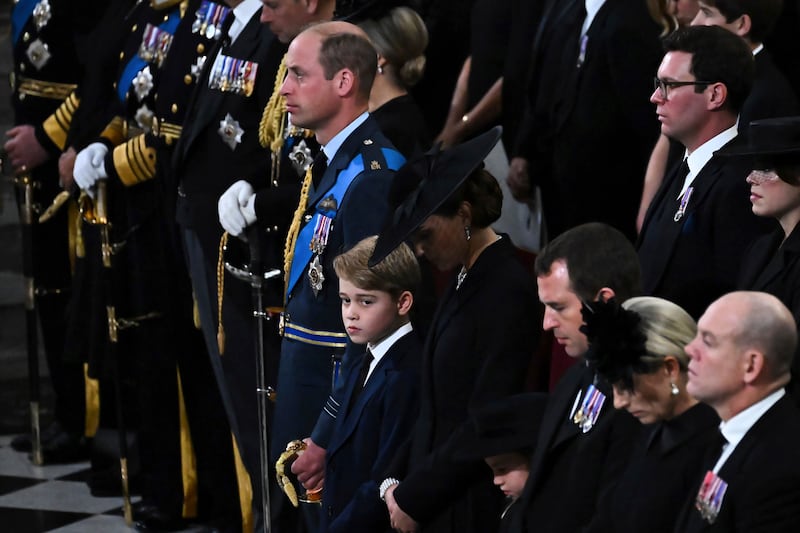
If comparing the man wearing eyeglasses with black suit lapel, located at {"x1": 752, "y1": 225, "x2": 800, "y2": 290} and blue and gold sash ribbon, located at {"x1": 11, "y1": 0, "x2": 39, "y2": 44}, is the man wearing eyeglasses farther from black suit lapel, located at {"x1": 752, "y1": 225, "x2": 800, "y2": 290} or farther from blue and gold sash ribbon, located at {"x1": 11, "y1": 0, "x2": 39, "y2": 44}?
blue and gold sash ribbon, located at {"x1": 11, "y1": 0, "x2": 39, "y2": 44}

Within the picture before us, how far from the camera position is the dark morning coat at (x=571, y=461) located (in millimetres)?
3523

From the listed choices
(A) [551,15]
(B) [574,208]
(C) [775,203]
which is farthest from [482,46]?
(C) [775,203]

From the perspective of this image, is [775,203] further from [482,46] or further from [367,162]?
[482,46]

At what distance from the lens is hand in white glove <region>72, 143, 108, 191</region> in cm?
650

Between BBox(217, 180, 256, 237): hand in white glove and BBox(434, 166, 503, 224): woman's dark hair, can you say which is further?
BBox(217, 180, 256, 237): hand in white glove

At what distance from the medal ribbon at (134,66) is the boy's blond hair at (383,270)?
6.83ft

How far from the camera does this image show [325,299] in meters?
4.93

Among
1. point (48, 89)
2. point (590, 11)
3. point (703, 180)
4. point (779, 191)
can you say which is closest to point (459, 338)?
point (703, 180)

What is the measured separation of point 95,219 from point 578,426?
340 centimetres

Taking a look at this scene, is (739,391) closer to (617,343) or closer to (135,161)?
(617,343)

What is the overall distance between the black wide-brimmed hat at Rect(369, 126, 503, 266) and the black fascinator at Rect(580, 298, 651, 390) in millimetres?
862

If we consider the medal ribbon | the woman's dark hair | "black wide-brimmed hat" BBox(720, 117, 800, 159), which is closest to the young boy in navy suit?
the woman's dark hair

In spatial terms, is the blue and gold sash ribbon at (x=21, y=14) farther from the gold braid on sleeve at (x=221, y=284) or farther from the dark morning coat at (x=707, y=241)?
the dark morning coat at (x=707, y=241)

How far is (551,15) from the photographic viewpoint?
6.00 m
